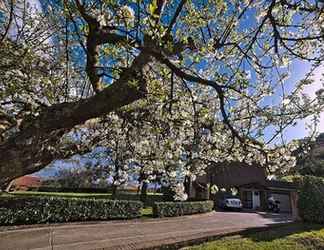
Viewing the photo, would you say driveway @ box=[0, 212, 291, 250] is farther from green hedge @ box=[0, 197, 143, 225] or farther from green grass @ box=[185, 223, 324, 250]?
green grass @ box=[185, 223, 324, 250]

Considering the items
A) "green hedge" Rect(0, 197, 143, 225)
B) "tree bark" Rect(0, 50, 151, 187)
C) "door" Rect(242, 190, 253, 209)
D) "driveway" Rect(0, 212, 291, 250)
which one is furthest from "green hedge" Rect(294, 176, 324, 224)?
"door" Rect(242, 190, 253, 209)

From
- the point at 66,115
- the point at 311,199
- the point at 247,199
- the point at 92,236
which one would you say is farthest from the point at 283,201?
the point at 66,115

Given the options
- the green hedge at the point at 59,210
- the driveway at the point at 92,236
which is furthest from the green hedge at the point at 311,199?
the green hedge at the point at 59,210

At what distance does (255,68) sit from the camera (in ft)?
15.3

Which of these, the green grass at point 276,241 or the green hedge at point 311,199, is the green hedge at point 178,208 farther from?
the green hedge at point 311,199

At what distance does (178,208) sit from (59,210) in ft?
27.0

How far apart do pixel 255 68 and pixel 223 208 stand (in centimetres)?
2553

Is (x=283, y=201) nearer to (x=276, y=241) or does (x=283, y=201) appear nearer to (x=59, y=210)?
(x=276, y=241)

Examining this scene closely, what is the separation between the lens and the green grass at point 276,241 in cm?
982

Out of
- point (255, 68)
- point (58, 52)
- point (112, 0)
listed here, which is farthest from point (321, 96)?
point (58, 52)

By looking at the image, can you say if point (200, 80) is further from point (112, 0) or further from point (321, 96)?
point (321, 96)

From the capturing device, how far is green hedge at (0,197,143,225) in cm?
1265

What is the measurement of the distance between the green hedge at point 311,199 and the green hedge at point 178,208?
7324mm

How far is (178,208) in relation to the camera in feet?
62.2
